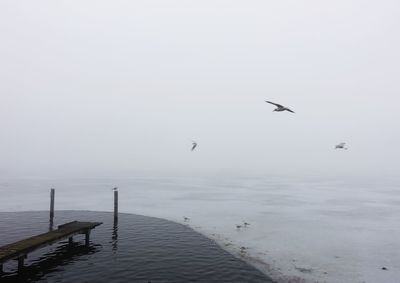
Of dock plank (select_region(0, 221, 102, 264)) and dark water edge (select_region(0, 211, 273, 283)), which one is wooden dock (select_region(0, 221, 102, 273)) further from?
dark water edge (select_region(0, 211, 273, 283))

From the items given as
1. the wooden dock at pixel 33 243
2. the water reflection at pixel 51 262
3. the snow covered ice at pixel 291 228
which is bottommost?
the water reflection at pixel 51 262

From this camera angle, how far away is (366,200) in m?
67.6

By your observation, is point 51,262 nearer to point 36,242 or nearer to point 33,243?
point 36,242

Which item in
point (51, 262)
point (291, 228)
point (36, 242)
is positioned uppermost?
point (36, 242)

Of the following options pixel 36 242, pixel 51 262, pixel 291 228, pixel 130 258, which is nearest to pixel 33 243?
pixel 36 242

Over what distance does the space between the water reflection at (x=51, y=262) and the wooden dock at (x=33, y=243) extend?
0.67 m

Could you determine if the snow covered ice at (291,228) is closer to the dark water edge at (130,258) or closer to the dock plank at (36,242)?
the dark water edge at (130,258)

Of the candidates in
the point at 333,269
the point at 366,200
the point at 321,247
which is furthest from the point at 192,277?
the point at 366,200

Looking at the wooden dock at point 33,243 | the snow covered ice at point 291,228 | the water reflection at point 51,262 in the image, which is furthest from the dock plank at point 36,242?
the snow covered ice at point 291,228

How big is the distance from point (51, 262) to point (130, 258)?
226 inches

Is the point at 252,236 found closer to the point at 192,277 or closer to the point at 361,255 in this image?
the point at 361,255

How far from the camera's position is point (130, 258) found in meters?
26.9

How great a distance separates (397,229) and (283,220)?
12.7 m

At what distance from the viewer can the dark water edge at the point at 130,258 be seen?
22969mm
